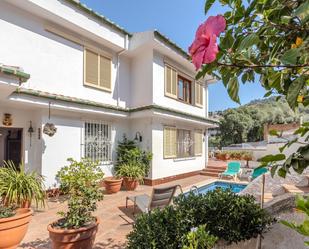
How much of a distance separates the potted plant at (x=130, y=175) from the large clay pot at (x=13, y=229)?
6705 mm

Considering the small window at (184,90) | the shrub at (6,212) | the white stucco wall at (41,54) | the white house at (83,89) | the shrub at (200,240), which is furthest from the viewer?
the small window at (184,90)

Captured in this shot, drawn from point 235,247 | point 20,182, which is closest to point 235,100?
point 235,247

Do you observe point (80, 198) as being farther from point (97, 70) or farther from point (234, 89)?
point (97, 70)

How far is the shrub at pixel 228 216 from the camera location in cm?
332

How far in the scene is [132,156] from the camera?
12.5 meters

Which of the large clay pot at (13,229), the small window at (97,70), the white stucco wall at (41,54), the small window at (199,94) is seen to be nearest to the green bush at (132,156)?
the white stucco wall at (41,54)

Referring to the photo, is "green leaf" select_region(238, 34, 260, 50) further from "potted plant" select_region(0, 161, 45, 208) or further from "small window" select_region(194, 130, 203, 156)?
"small window" select_region(194, 130, 203, 156)

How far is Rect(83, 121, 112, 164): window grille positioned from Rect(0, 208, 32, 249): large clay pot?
6.34m

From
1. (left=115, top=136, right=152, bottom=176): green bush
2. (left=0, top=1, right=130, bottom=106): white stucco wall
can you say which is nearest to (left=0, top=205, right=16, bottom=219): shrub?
(left=0, top=1, right=130, bottom=106): white stucco wall

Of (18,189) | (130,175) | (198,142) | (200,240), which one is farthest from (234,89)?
(198,142)

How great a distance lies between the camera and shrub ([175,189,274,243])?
10.9 feet

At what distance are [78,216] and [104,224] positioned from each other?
2358mm

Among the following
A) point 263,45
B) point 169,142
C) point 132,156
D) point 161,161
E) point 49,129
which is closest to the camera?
point 263,45

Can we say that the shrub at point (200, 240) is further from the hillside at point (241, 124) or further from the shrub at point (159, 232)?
the hillside at point (241, 124)
